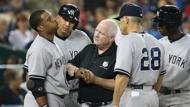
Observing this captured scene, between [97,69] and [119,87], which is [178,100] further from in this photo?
[119,87]

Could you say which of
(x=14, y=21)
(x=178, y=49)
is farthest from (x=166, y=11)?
(x=14, y=21)

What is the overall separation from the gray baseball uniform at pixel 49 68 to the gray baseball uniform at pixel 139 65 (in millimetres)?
812

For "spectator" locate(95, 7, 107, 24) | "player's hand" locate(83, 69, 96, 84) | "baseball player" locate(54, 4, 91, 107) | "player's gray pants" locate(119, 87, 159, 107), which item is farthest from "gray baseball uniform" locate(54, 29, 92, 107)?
"spectator" locate(95, 7, 107, 24)

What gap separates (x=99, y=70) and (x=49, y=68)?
60cm

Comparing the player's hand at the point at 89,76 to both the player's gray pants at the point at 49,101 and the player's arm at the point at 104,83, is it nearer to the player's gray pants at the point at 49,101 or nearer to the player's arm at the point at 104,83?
the player's arm at the point at 104,83

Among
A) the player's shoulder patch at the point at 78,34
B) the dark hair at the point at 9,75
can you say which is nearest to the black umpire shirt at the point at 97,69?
the player's shoulder patch at the point at 78,34

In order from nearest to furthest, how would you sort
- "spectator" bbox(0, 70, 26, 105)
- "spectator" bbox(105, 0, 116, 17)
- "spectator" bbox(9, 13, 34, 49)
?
"spectator" bbox(0, 70, 26, 105), "spectator" bbox(9, 13, 34, 49), "spectator" bbox(105, 0, 116, 17)

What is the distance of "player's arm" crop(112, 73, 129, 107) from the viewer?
7.18 m

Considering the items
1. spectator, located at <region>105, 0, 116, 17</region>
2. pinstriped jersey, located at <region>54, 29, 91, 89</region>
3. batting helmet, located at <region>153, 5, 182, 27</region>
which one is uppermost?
spectator, located at <region>105, 0, 116, 17</region>

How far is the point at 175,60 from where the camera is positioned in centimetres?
820

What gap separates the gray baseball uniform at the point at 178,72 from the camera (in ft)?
26.8

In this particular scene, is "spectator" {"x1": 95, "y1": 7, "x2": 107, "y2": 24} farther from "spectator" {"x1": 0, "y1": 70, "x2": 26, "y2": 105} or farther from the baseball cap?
the baseball cap

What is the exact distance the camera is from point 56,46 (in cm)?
793

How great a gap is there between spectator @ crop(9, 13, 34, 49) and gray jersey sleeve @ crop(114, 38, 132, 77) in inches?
278
